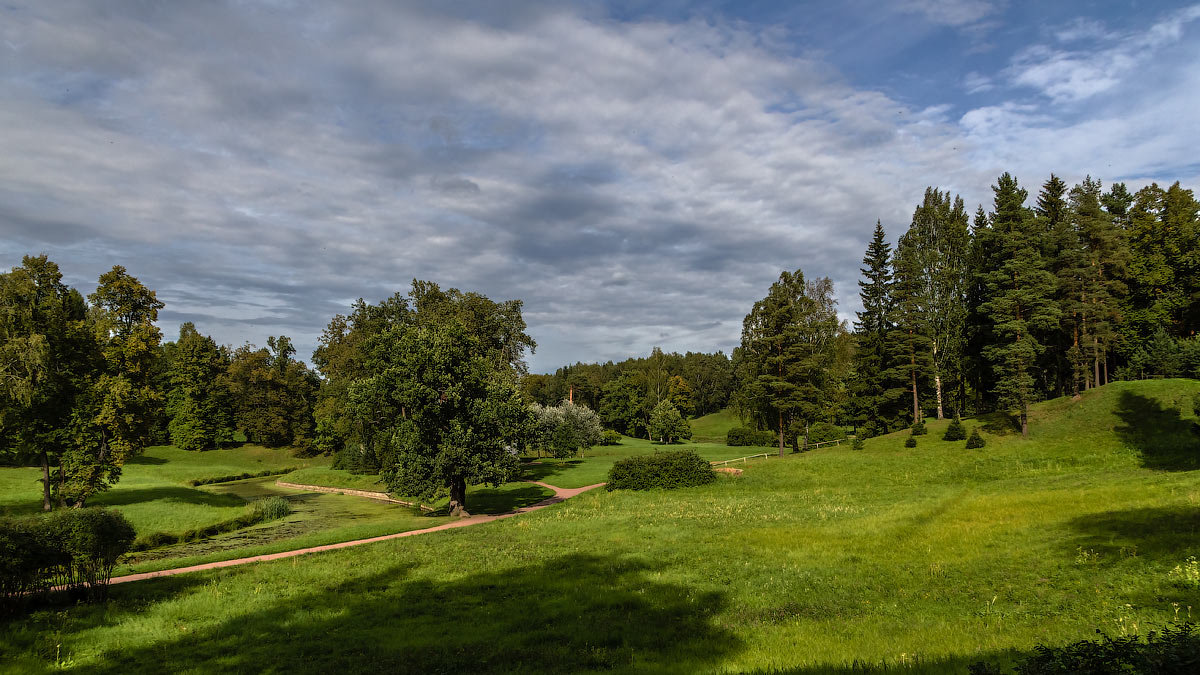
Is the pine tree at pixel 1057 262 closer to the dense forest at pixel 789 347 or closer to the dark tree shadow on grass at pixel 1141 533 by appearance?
the dense forest at pixel 789 347

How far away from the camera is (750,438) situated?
8750 cm

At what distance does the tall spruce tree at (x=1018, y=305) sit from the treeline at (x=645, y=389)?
215ft

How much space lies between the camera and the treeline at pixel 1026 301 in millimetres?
47344

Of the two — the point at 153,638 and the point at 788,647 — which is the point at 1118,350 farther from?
the point at 153,638

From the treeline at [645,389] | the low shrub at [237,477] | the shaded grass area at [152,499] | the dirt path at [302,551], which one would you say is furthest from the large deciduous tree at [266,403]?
the dirt path at [302,551]

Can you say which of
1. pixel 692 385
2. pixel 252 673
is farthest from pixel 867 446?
pixel 692 385

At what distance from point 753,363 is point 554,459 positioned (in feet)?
105

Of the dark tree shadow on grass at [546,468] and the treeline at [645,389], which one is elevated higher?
the treeline at [645,389]

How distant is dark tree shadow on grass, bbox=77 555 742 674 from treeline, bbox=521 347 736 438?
80432 millimetres

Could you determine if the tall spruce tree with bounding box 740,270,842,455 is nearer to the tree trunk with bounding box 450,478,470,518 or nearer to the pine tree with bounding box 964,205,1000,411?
the pine tree with bounding box 964,205,1000,411

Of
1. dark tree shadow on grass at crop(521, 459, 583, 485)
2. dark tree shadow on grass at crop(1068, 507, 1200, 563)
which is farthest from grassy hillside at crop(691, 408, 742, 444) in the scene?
dark tree shadow on grass at crop(1068, 507, 1200, 563)

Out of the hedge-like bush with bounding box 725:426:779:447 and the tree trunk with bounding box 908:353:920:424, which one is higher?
the tree trunk with bounding box 908:353:920:424

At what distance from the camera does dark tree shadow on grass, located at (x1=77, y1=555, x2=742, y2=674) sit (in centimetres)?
1128

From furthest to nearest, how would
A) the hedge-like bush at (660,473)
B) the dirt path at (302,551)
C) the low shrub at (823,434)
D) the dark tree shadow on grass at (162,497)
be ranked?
the low shrub at (823,434) < the hedge-like bush at (660,473) < the dark tree shadow on grass at (162,497) < the dirt path at (302,551)
